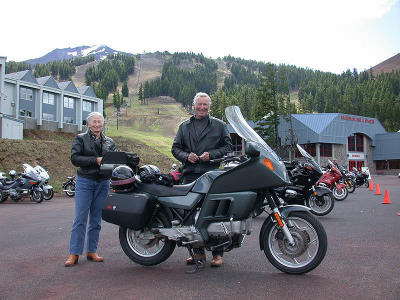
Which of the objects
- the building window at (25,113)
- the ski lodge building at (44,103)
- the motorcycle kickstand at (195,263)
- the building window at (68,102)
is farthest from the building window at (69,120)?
the motorcycle kickstand at (195,263)

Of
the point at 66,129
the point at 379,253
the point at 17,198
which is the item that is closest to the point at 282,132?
the point at 66,129

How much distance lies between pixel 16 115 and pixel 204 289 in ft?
163

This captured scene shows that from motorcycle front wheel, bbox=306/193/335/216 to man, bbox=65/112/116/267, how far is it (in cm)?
651

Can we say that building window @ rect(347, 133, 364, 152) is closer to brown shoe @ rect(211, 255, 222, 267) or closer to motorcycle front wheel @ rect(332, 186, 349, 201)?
motorcycle front wheel @ rect(332, 186, 349, 201)

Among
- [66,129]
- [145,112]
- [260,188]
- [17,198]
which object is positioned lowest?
[17,198]

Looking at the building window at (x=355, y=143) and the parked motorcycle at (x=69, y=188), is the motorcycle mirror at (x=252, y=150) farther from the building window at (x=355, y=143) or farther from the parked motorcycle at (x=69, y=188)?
the building window at (x=355, y=143)

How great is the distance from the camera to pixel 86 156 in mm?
5000

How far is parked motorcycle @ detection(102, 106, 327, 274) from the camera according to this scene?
4.06 meters

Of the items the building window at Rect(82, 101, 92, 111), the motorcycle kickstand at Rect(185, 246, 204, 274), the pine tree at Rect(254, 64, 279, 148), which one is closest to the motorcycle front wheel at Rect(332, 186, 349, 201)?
the motorcycle kickstand at Rect(185, 246, 204, 274)

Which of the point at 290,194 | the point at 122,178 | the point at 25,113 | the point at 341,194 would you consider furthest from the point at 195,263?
the point at 25,113

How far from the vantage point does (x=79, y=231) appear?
4.95 m

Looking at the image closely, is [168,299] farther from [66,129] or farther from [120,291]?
[66,129]

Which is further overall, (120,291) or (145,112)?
(145,112)

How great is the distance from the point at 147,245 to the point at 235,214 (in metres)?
1.37
